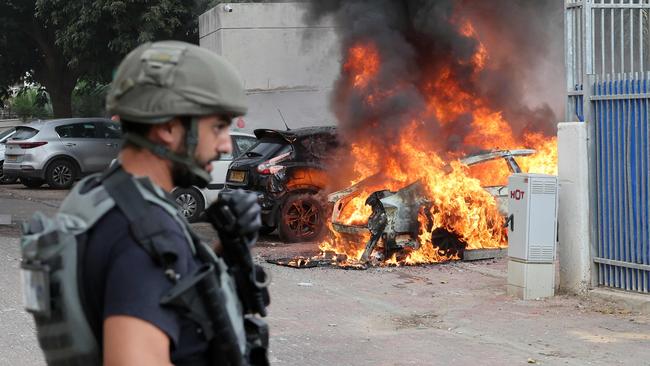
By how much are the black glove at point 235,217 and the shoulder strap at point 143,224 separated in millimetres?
275

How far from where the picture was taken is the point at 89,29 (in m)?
24.2

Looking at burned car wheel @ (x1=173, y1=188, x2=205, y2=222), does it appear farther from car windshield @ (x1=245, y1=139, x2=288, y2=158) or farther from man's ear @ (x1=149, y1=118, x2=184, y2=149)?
man's ear @ (x1=149, y1=118, x2=184, y2=149)

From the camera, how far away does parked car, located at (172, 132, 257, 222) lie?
15.1 metres

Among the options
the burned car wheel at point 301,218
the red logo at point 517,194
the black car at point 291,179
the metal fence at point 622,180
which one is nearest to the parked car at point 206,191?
the black car at point 291,179

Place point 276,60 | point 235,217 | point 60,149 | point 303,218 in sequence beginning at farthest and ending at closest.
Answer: point 60,149, point 276,60, point 303,218, point 235,217

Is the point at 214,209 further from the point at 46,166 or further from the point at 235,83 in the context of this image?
the point at 46,166

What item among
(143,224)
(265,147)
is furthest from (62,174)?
(143,224)

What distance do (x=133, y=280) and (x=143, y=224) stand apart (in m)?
0.13

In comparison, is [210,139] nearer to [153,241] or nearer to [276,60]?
[153,241]

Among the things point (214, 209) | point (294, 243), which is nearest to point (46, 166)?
point (294, 243)

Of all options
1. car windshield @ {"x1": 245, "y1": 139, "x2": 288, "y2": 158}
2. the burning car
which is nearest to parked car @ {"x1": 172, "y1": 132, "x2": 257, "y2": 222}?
car windshield @ {"x1": 245, "y1": 139, "x2": 288, "y2": 158}

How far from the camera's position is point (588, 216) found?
29.8ft

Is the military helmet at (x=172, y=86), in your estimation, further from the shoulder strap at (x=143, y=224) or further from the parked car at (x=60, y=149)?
the parked car at (x=60, y=149)

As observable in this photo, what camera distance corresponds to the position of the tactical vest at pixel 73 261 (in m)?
2.06
